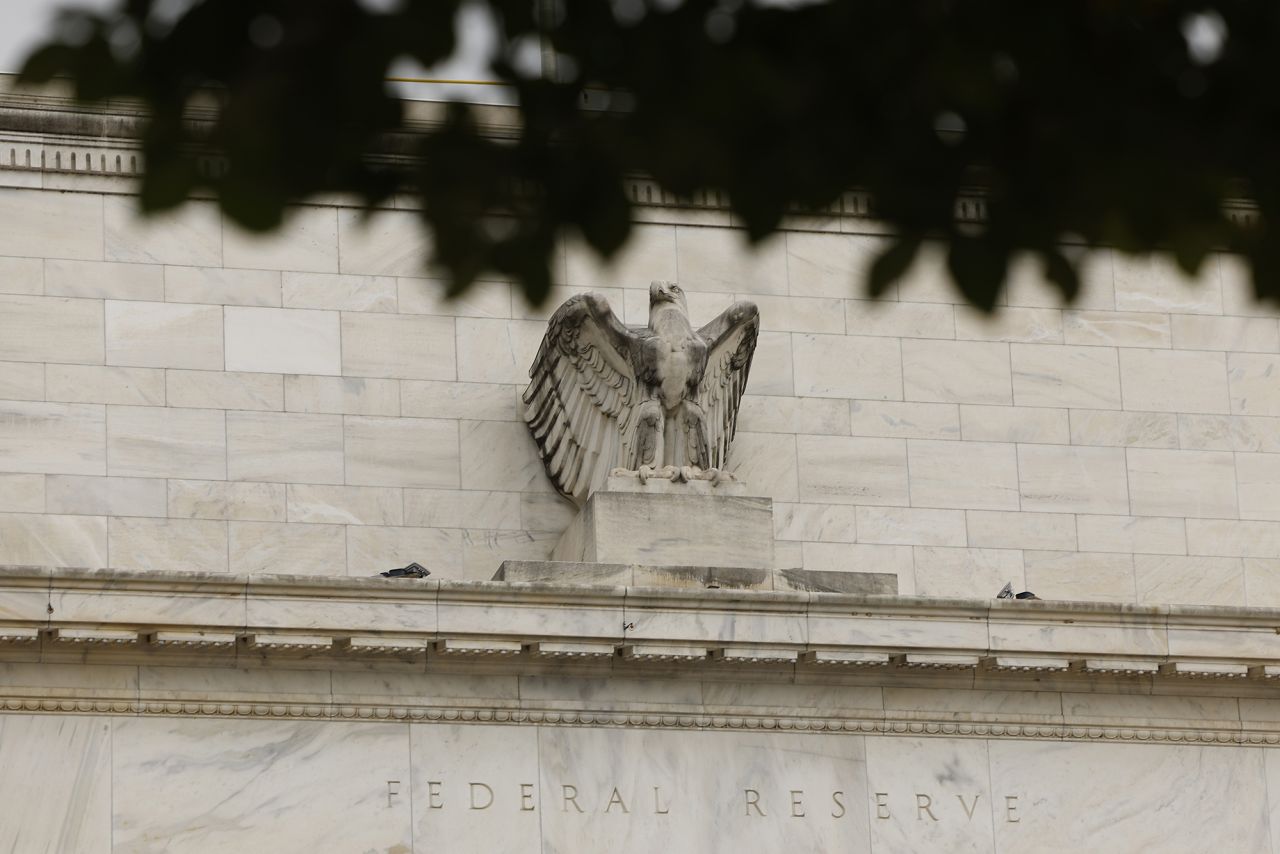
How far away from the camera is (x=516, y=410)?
2183 cm

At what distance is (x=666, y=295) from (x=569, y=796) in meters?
3.86

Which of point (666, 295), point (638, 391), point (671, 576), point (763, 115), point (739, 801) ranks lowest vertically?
point (739, 801)

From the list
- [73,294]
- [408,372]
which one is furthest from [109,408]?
[408,372]

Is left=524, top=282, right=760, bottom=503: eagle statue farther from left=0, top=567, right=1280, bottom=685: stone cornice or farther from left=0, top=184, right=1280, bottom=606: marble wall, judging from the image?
left=0, top=567, right=1280, bottom=685: stone cornice

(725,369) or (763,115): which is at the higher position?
(725,369)

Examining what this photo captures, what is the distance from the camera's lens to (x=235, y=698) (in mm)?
19062

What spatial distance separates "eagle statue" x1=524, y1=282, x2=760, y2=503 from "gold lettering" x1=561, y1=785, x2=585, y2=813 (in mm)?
2423

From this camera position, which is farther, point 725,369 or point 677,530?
point 725,369

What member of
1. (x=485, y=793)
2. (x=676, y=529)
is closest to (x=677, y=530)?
(x=676, y=529)

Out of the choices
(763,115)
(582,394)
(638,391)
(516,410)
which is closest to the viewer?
(763,115)

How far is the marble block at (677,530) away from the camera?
20203 millimetres

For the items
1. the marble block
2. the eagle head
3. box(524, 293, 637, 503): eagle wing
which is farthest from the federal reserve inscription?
the eagle head

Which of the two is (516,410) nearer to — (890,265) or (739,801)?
(739,801)

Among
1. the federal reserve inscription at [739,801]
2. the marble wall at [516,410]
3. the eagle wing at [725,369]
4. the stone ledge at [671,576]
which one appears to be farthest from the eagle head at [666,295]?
the federal reserve inscription at [739,801]
